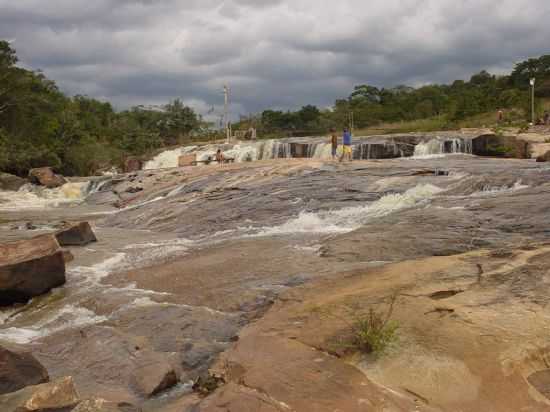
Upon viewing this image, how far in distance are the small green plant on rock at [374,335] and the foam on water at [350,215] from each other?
6.51 meters

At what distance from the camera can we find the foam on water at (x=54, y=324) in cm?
678

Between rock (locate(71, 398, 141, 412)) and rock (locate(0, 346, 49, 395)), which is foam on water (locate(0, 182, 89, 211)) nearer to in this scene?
rock (locate(0, 346, 49, 395))

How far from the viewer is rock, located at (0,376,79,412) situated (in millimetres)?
3949

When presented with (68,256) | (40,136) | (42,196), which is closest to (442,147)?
(42,196)

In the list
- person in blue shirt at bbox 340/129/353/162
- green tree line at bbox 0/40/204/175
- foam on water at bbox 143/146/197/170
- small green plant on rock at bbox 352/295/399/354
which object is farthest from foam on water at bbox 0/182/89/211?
small green plant on rock at bbox 352/295/399/354

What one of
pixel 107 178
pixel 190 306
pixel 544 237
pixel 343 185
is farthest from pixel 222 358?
pixel 107 178

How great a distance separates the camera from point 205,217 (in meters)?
15.1

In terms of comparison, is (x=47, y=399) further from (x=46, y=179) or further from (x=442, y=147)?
(x=46, y=179)

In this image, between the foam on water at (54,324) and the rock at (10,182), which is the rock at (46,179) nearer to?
the rock at (10,182)

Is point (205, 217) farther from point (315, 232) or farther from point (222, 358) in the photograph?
point (222, 358)

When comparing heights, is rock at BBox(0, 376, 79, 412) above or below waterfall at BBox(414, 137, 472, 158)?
below

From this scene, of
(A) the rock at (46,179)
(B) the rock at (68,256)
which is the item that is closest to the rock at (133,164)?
(A) the rock at (46,179)

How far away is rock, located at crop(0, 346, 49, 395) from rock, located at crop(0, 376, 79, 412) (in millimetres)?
393

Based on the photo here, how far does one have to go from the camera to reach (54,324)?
23.6 feet
